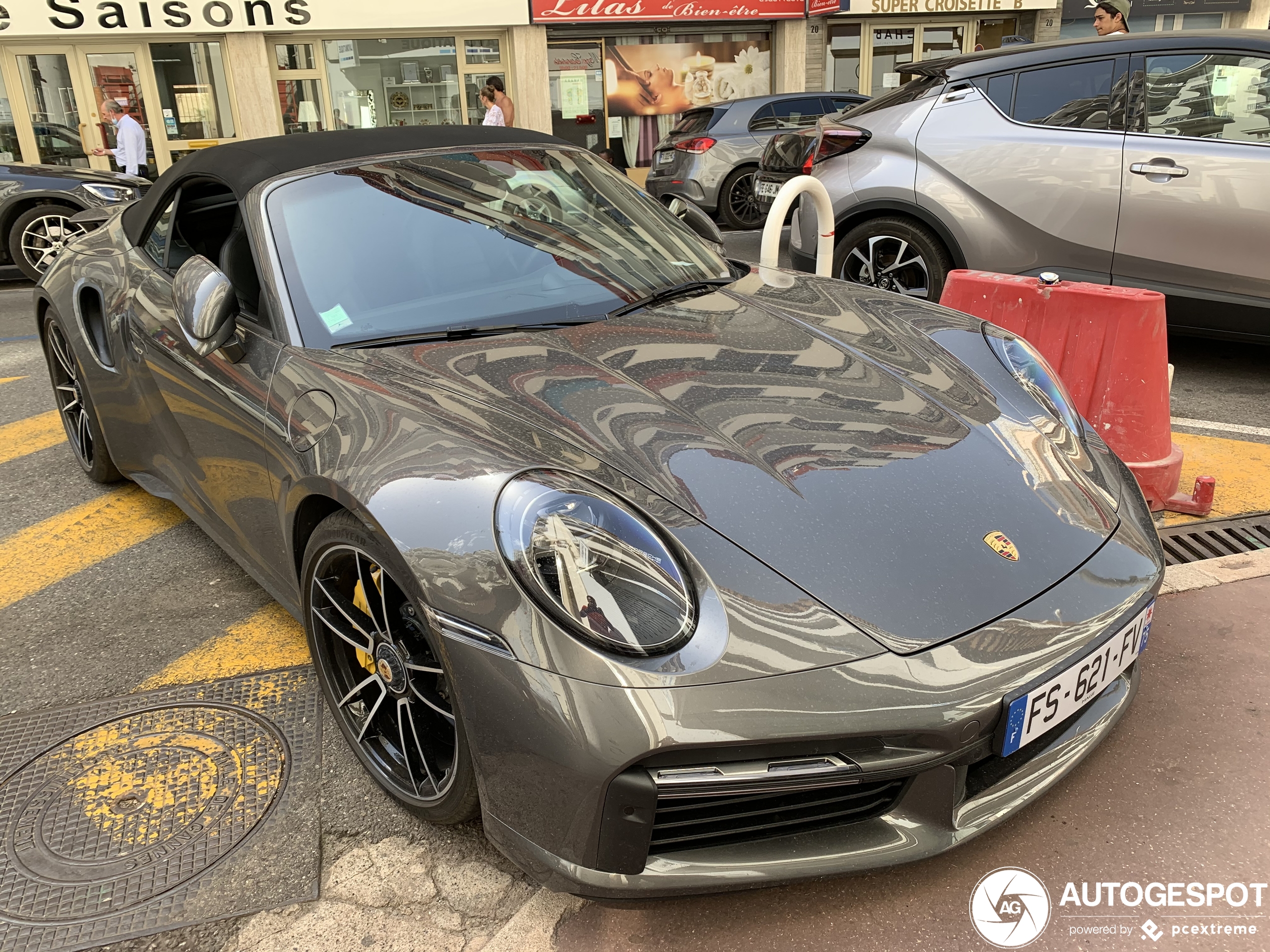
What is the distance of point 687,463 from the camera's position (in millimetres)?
2021

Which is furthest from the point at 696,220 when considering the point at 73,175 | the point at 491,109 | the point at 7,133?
the point at 7,133

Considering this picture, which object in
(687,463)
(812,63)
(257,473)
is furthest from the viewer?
(812,63)

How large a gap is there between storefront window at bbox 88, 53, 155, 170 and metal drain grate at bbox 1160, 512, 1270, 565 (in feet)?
48.2

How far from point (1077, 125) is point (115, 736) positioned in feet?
16.3

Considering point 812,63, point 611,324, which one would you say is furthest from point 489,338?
point 812,63

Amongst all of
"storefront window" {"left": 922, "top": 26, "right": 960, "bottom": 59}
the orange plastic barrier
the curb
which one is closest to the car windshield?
the orange plastic barrier

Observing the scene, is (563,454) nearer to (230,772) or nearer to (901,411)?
(901,411)

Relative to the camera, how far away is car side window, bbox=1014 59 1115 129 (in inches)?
198

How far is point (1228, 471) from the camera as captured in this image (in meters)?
3.93

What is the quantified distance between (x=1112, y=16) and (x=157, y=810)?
24.7ft

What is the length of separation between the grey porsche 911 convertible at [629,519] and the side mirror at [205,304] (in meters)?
0.01

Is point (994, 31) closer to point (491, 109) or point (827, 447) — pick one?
point (491, 109)

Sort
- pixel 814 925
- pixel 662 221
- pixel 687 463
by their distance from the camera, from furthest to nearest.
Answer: pixel 662 221
pixel 687 463
pixel 814 925

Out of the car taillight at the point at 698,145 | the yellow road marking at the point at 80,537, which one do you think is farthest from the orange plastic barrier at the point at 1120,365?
the car taillight at the point at 698,145
